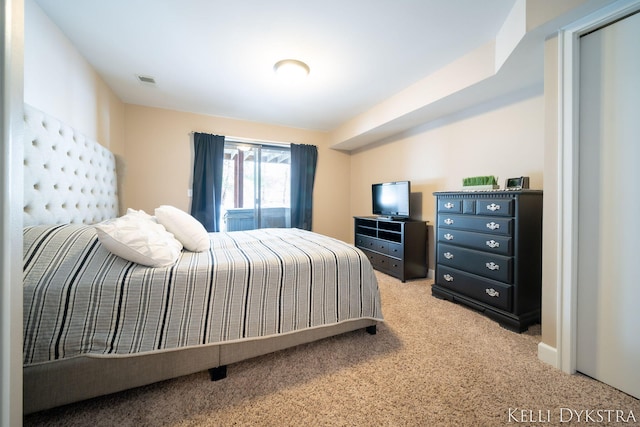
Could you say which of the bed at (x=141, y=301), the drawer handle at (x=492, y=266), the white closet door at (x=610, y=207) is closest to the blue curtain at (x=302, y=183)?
the bed at (x=141, y=301)

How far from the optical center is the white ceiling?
5.33ft

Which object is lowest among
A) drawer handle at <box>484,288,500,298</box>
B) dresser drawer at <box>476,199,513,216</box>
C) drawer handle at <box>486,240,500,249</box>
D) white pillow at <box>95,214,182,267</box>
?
drawer handle at <box>484,288,500,298</box>

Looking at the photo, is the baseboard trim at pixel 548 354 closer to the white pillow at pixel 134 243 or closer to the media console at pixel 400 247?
the media console at pixel 400 247

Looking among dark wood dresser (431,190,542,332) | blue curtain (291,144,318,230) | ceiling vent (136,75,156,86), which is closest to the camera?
dark wood dresser (431,190,542,332)

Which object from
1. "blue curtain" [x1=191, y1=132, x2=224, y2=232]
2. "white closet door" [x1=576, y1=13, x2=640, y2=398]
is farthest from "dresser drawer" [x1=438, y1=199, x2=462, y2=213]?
"blue curtain" [x1=191, y1=132, x2=224, y2=232]

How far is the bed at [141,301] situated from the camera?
3.44ft

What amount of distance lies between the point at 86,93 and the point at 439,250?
152 inches

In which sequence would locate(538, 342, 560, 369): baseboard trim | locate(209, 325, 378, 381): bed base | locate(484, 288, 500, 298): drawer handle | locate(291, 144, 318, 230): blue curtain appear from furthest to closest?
locate(291, 144, 318, 230): blue curtain < locate(484, 288, 500, 298): drawer handle < locate(538, 342, 560, 369): baseboard trim < locate(209, 325, 378, 381): bed base

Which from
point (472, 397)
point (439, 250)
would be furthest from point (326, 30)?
point (472, 397)

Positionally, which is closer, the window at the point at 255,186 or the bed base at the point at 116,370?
the bed base at the point at 116,370

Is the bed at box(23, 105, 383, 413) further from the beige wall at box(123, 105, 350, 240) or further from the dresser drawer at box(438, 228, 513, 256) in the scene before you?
the beige wall at box(123, 105, 350, 240)

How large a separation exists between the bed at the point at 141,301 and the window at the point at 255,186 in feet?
7.15

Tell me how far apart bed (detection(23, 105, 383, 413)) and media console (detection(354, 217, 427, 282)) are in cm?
142

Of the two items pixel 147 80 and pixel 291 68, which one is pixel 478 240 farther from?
pixel 147 80
